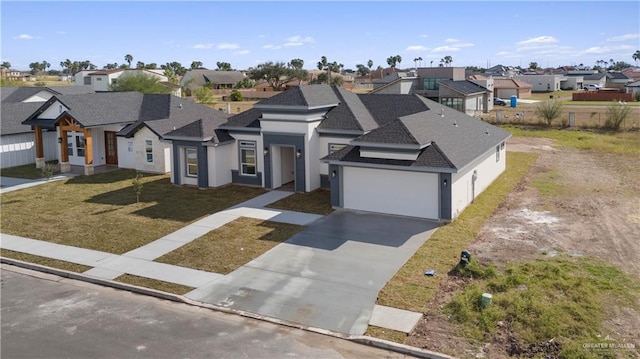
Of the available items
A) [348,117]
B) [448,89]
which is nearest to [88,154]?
[348,117]

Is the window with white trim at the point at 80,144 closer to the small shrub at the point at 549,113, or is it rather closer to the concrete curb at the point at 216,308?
the concrete curb at the point at 216,308

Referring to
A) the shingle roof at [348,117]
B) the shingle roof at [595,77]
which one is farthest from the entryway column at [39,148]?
the shingle roof at [595,77]

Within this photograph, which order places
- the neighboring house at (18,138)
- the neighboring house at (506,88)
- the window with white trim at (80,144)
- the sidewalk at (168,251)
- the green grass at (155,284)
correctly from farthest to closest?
the neighboring house at (506,88), the neighboring house at (18,138), the window with white trim at (80,144), the green grass at (155,284), the sidewalk at (168,251)

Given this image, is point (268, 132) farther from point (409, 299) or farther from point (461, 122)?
point (409, 299)

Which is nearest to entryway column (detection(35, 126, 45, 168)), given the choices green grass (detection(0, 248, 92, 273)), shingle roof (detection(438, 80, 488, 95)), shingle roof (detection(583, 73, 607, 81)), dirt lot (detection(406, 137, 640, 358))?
green grass (detection(0, 248, 92, 273))

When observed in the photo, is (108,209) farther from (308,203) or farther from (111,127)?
(111,127)
